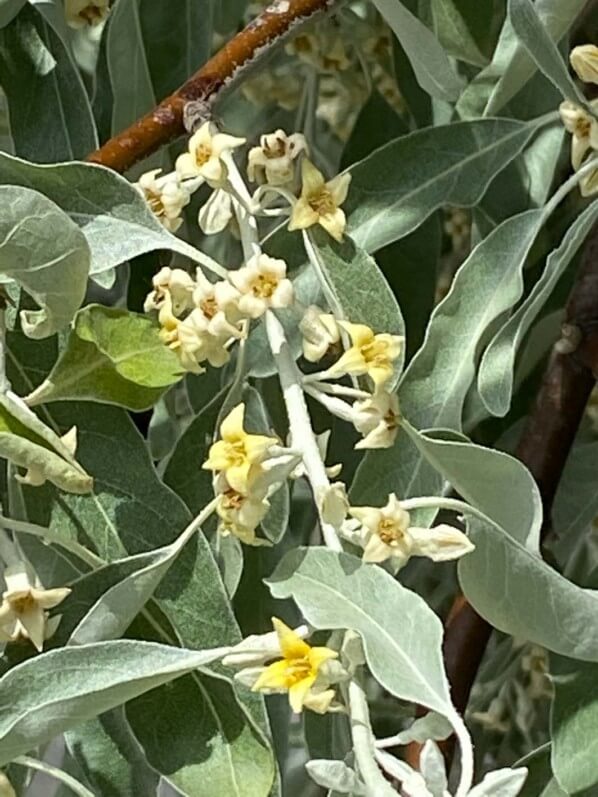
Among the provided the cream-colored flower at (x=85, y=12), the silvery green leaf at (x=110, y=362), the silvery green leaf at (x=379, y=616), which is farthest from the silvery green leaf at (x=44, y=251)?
the cream-colored flower at (x=85, y=12)

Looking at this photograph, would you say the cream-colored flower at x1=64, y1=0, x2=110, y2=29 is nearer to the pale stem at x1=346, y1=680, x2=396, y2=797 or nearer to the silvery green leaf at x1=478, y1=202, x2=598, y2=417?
the silvery green leaf at x1=478, y1=202, x2=598, y2=417

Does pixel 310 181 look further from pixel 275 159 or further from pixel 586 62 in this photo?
pixel 586 62

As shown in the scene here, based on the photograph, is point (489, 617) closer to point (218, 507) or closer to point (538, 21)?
point (218, 507)

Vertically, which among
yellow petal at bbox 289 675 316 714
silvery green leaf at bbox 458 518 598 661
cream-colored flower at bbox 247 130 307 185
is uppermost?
cream-colored flower at bbox 247 130 307 185

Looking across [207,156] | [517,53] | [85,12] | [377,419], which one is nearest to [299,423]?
[377,419]

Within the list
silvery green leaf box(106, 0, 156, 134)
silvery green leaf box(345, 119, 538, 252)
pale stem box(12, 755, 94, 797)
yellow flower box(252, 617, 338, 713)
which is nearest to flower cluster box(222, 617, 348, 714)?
yellow flower box(252, 617, 338, 713)

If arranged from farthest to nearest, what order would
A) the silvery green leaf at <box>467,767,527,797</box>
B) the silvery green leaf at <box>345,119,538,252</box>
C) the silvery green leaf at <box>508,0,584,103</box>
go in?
the silvery green leaf at <box>345,119,538,252</box>, the silvery green leaf at <box>508,0,584,103</box>, the silvery green leaf at <box>467,767,527,797</box>
